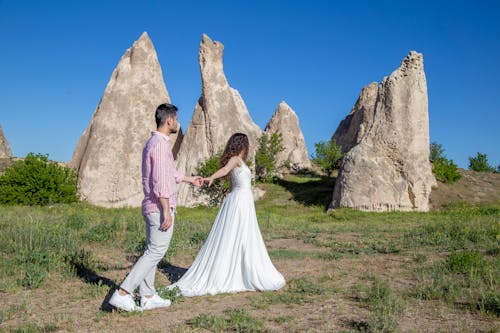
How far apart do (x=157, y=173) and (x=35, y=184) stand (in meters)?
15.7

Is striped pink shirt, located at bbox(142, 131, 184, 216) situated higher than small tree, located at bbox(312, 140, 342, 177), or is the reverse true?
small tree, located at bbox(312, 140, 342, 177)

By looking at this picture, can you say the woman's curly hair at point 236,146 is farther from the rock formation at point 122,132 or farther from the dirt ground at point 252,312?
the rock formation at point 122,132

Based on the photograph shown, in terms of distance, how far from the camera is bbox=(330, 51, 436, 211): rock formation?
17047mm

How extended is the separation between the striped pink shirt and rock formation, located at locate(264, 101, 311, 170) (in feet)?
93.4

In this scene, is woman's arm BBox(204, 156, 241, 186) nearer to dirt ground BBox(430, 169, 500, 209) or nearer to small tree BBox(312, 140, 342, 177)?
dirt ground BBox(430, 169, 500, 209)

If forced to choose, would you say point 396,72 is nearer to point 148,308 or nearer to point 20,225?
point 20,225

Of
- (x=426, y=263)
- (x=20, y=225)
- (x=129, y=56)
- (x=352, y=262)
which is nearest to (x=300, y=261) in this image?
(x=352, y=262)

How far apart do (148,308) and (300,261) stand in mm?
3065

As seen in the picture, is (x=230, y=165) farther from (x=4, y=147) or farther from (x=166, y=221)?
(x=4, y=147)

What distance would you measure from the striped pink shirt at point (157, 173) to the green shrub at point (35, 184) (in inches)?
576

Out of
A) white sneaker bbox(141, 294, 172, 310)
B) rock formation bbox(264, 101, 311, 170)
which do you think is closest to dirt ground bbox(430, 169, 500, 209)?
rock formation bbox(264, 101, 311, 170)

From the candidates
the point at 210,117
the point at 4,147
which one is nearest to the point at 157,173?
the point at 210,117

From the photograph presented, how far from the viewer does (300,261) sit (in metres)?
7.09

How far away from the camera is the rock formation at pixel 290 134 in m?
33.4
